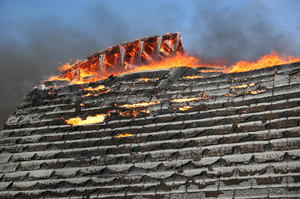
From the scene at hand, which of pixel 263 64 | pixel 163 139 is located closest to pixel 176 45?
pixel 263 64

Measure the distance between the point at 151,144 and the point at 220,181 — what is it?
1333mm

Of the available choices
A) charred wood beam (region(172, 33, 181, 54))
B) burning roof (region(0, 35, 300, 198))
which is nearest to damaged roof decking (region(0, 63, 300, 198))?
burning roof (region(0, 35, 300, 198))

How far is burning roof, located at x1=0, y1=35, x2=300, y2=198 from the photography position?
397cm

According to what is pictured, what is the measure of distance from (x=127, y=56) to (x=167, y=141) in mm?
4491


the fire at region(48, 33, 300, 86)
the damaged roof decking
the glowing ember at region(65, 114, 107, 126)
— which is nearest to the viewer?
the damaged roof decking

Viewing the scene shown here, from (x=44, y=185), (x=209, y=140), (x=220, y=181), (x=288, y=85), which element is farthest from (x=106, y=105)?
(x=288, y=85)

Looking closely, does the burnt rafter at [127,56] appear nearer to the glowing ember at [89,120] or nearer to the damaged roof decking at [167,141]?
the damaged roof decking at [167,141]

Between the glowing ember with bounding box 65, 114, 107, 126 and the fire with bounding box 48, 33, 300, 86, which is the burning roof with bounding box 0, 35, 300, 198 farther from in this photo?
the fire with bounding box 48, 33, 300, 86

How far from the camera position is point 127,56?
28.0 ft

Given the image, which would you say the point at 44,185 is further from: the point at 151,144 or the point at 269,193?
the point at 269,193

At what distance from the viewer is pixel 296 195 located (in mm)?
3475

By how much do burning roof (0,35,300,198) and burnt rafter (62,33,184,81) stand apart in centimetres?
170

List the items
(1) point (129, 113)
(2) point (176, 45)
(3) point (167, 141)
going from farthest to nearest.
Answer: (2) point (176, 45), (1) point (129, 113), (3) point (167, 141)

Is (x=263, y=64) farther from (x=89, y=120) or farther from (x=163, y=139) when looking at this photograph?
(x=89, y=120)
